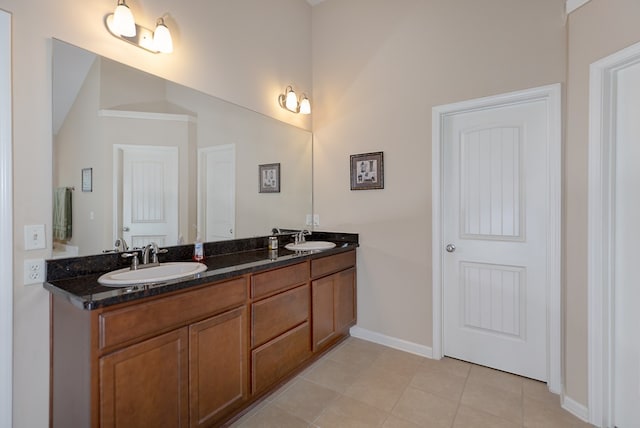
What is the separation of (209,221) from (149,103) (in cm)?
84

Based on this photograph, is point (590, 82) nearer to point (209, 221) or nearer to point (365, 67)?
point (365, 67)

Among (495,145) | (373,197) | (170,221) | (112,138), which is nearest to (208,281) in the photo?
(170,221)

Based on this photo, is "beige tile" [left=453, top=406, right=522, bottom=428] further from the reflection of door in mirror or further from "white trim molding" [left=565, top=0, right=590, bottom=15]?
"white trim molding" [left=565, top=0, right=590, bottom=15]

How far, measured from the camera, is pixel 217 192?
91.8 inches

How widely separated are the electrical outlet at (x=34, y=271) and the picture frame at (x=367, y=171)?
2252mm

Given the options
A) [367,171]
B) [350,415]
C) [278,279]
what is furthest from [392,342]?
[367,171]

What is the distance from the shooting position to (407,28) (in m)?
2.67

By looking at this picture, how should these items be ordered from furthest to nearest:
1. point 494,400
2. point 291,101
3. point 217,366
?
1. point 291,101
2. point 494,400
3. point 217,366

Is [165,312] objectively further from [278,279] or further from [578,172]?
[578,172]

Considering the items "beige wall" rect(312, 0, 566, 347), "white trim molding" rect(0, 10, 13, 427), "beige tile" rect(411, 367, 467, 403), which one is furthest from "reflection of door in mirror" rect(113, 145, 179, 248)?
"beige tile" rect(411, 367, 467, 403)

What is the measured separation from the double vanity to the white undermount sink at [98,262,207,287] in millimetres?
19

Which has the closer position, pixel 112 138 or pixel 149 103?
pixel 112 138

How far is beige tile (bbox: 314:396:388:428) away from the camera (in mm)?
1817

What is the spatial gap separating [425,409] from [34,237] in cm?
230
